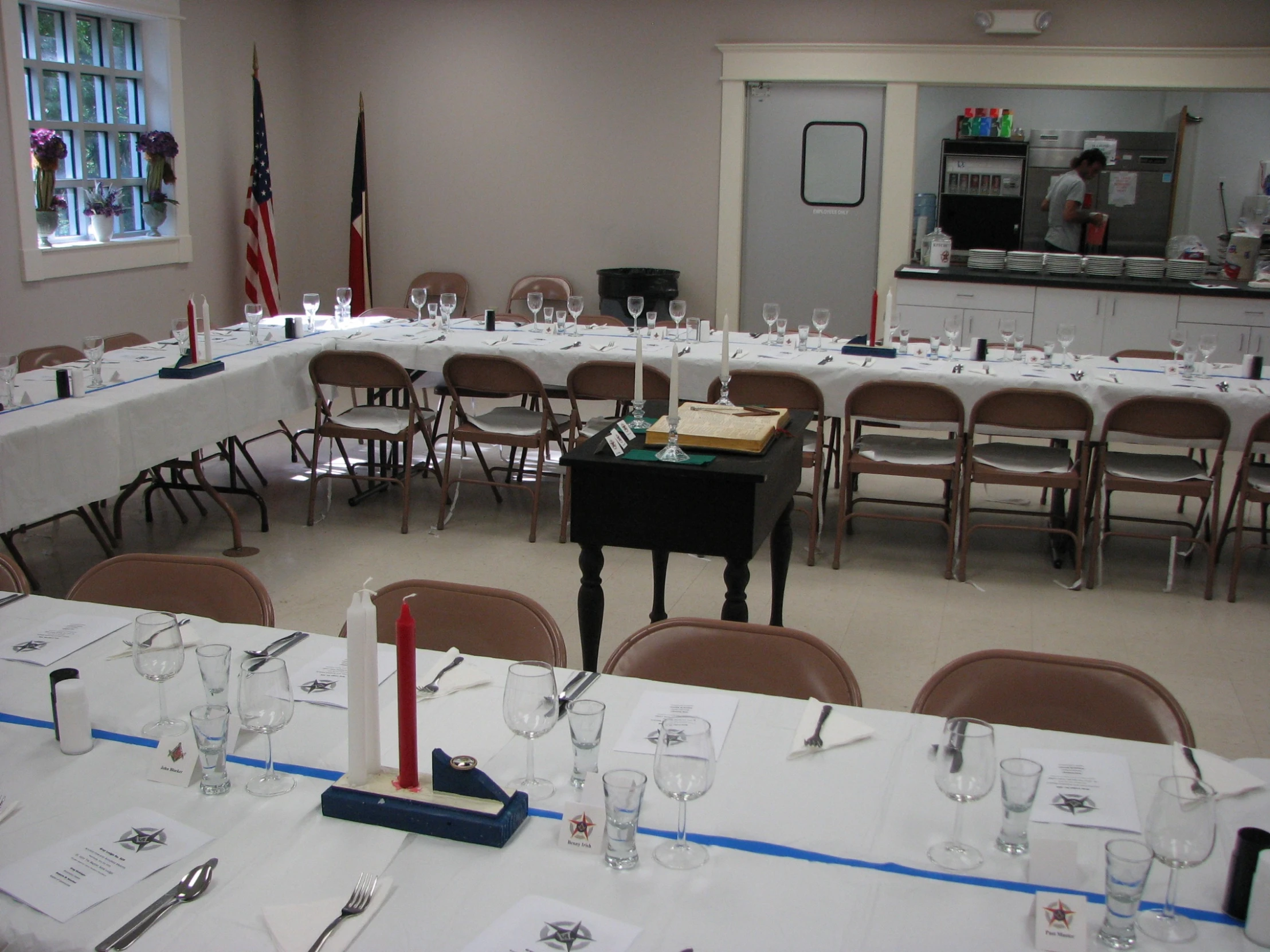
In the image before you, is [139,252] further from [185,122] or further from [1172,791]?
[1172,791]

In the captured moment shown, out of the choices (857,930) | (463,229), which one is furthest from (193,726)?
(463,229)

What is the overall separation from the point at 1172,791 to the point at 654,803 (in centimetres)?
74

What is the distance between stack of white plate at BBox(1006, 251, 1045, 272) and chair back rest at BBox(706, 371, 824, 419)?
3.60 m

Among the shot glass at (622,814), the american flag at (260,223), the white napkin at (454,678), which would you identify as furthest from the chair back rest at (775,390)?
the american flag at (260,223)

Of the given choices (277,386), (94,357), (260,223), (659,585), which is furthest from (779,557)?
(260,223)

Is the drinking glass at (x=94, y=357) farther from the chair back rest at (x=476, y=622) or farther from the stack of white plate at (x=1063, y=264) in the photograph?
the stack of white plate at (x=1063, y=264)

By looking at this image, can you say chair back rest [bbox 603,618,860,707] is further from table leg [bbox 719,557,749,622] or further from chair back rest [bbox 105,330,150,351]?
chair back rest [bbox 105,330,150,351]

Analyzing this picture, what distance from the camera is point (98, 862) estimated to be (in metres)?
1.68

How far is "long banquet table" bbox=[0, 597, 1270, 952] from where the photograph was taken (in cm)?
154

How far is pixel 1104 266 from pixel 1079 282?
34 cm

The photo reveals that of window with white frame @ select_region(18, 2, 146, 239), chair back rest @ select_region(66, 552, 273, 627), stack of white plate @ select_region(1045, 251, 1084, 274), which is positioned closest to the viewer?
chair back rest @ select_region(66, 552, 273, 627)

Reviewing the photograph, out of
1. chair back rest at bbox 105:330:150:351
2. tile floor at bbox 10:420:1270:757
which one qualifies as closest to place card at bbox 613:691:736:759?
tile floor at bbox 10:420:1270:757

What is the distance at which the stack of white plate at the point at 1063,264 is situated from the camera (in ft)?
26.1

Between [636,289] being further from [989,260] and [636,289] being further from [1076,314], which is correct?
[1076,314]
